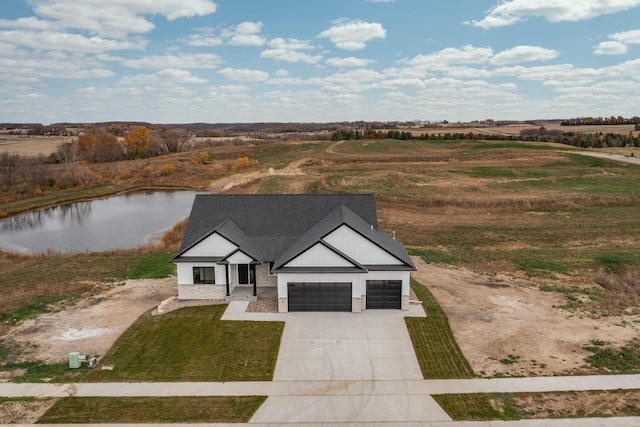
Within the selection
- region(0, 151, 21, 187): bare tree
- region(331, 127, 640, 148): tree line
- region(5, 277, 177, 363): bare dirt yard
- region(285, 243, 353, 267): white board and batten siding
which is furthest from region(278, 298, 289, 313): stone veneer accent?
region(331, 127, 640, 148): tree line

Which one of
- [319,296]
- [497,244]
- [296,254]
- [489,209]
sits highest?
[296,254]

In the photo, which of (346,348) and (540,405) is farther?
(346,348)

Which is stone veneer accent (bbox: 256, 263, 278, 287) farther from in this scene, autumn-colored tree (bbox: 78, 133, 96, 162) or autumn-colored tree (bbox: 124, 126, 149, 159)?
autumn-colored tree (bbox: 124, 126, 149, 159)

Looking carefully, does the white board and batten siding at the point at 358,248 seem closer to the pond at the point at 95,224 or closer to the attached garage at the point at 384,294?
the attached garage at the point at 384,294

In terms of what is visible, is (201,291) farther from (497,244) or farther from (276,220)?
(497,244)

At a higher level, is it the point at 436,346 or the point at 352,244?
the point at 352,244

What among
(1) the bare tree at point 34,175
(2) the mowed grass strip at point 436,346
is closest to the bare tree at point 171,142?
(1) the bare tree at point 34,175

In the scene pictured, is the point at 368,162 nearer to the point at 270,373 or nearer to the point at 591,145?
the point at 591,145

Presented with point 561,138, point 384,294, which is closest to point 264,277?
point 384,294
